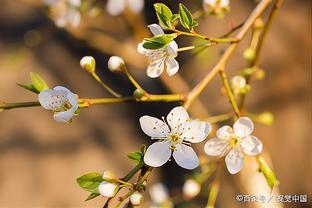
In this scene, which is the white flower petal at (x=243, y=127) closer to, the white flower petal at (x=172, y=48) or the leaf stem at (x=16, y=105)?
the white flower petal at (x=172, y=48)

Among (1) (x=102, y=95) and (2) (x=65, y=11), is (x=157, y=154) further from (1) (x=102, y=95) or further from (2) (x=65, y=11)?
(1) (x=102, y=95)

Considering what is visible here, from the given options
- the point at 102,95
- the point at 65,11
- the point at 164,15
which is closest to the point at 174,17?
the point at 164,15

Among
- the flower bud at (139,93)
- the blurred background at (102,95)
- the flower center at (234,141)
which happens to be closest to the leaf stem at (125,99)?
the flower bud at (139,93)

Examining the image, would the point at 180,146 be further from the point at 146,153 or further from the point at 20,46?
the point at 20,46

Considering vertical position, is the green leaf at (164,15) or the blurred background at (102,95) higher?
the blurred background at (102,95)

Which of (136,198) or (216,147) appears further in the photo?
(216,147)

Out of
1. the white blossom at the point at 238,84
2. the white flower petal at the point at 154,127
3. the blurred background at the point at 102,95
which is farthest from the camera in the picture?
the blurred background at the point at 102,95

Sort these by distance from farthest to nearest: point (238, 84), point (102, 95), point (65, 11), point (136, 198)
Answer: point (102, 95), point (65, 11), point (238, 84), point (136, 198)
